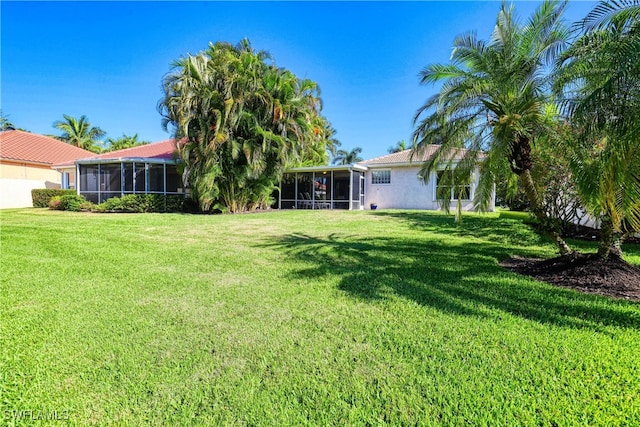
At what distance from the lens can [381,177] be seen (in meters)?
23.5

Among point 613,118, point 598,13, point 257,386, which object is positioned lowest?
point 257,386

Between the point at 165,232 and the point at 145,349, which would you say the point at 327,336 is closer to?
the point at 145,349

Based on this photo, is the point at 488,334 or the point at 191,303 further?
the point at 191,303

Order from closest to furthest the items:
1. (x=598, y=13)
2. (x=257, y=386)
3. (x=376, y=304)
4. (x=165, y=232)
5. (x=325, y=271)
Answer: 1. (x=257, y=386)
2. (x=376, y=304)
3. (x=598, y=13)
4. (x=325, y=271)
5. (x=165, y=232)

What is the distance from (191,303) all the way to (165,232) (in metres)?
7.37

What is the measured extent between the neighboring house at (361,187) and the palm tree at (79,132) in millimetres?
33675

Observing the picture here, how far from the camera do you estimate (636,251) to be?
873 centimetres

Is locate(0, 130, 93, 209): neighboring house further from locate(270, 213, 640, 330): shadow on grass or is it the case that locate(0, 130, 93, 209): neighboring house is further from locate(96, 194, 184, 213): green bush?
locate(270, 213, 640, 330): shadow on grass

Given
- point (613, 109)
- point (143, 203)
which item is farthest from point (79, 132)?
point (613, 109)

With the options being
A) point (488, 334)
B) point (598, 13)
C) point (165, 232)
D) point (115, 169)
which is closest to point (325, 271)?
point (488, 334)

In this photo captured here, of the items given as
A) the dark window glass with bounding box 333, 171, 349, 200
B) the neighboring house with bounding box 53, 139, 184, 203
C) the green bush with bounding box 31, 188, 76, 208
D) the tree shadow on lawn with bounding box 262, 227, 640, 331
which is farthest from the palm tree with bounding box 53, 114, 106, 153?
the tree shadow on lawn with bounding box 262, 227, 640, 331

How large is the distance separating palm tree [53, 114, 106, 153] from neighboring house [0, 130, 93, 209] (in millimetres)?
12827

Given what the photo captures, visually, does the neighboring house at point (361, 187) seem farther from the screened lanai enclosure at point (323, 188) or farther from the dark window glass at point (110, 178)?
the dark window glass at point (110, 178)

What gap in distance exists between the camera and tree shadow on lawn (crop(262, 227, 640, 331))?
4141 mm
